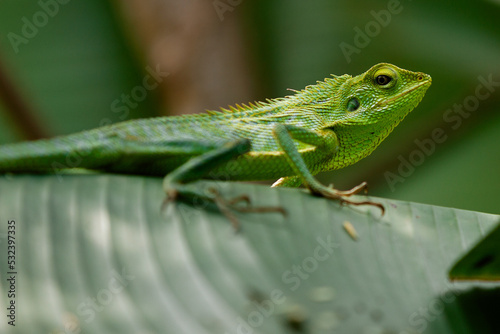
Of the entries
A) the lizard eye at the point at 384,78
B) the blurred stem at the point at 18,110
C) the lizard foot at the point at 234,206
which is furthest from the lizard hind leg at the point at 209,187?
the blurred stem at the point at 18,110

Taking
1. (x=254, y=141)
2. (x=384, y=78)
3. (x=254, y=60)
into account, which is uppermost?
(x=384, y=78)

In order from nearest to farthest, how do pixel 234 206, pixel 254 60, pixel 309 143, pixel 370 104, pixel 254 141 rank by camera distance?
pixel 234 206 → pixel 254 141 → pixel 309 143 → pixel 370 104 → pixel 254 60

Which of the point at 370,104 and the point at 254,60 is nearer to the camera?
the point at 370,104

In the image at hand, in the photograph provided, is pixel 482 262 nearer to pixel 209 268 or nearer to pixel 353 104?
pixel 209 268

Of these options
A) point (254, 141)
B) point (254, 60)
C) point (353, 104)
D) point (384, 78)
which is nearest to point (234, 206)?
point (254, 141)

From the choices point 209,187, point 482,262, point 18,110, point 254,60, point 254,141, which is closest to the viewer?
point 482,262

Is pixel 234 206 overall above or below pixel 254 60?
above

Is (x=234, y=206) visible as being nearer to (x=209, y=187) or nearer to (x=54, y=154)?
→ (x=209, y=187)

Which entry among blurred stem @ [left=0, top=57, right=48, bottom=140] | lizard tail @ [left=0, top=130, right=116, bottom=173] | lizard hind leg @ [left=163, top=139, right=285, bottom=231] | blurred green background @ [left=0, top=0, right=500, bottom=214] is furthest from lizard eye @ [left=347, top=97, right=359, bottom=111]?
blurred stem @ [left=0, top=57, right=48, bottom=140]
